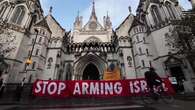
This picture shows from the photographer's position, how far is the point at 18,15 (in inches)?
1155

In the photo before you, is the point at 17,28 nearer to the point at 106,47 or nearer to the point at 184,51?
the point at 106,47

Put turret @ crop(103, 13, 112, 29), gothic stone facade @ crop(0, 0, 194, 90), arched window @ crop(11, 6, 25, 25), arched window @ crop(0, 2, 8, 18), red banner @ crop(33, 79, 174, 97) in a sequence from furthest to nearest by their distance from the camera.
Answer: turret @ crop(103, 13, 112, 29)
arched window @ crop(11, 6, 25, 25)
arched window @ crop(0, 2, 8, 18)
gothic stone facade @ crop(0, 0, 194, 90)
red banner @ crop(33, 79, 174, 97)

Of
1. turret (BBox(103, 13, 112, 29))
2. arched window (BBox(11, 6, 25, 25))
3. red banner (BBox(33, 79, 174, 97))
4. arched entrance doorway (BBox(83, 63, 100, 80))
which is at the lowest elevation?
red banner (BBox(33, 79, 174, 97))

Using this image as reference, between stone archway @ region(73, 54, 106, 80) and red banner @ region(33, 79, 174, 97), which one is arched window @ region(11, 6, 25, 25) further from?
red banner @ region(33, 79, 174, 97)

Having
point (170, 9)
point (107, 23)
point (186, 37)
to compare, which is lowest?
point (186, 37)

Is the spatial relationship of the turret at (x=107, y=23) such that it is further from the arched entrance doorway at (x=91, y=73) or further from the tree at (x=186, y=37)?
the tree at (x=186, y=37)


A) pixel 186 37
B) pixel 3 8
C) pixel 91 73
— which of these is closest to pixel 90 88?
pixel 186 37

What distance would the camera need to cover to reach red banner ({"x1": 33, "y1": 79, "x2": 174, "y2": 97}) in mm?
13125

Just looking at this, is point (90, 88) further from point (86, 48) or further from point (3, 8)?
point (3, 8)

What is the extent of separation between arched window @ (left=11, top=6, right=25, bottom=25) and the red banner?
67.1ft

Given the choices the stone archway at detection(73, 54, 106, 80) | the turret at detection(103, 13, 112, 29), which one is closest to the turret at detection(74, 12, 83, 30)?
the turret at detection(103, 13, 112, 29)

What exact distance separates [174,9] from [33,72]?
2918 cm

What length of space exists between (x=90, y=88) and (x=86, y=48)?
23.5 meters

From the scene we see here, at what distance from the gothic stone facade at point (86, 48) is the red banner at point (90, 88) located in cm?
1168
